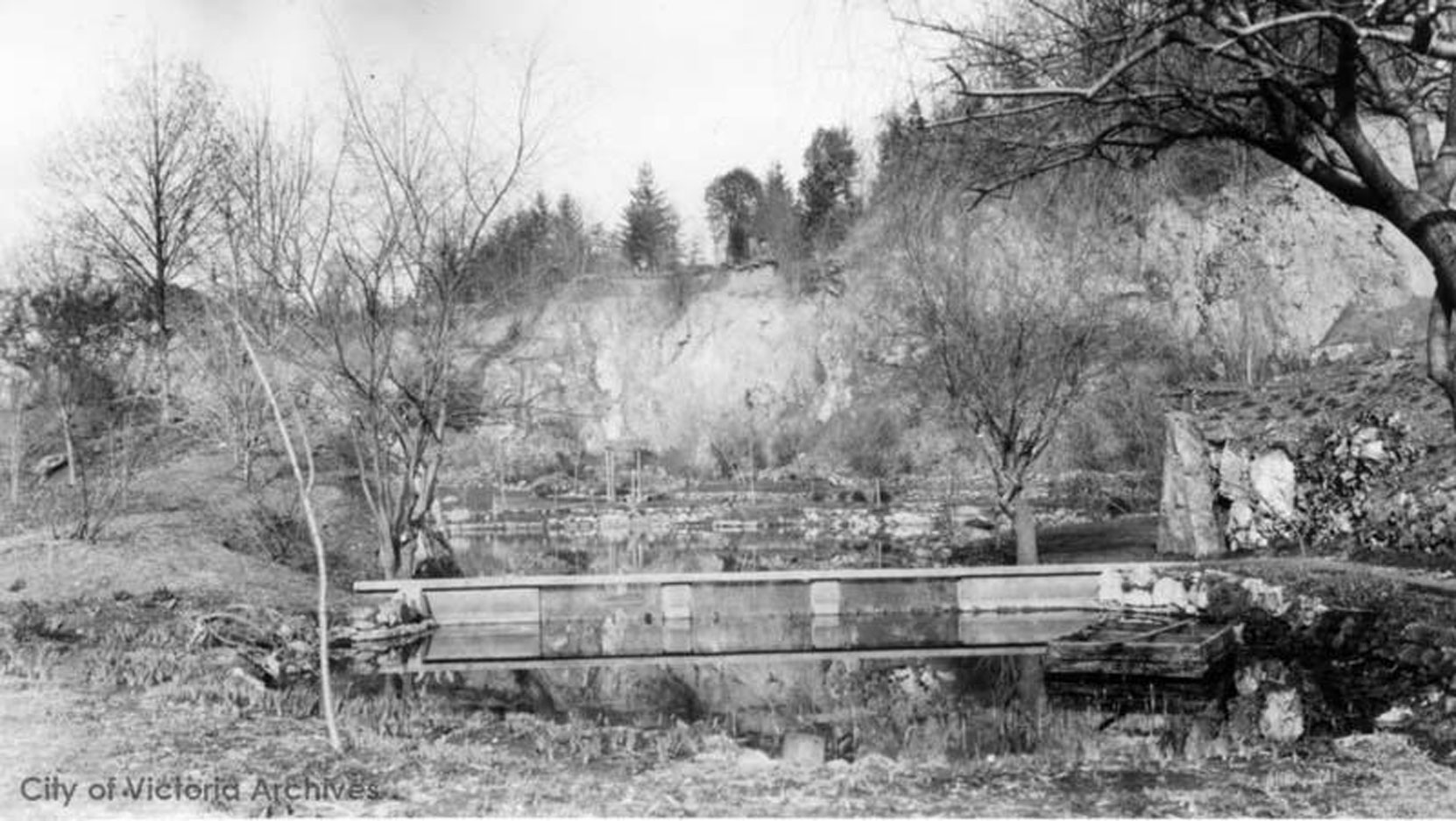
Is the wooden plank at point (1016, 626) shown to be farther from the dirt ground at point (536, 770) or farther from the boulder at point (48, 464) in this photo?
the boulder at point (48, 464)

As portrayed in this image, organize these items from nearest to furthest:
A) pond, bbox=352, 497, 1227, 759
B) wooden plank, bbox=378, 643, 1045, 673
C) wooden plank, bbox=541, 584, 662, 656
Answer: pond, bbox=352, 497, 1227, 759, wooden plank, bbox=378, 643, 1045, 673, wooden plank, bbox=541, 584, 662, 656

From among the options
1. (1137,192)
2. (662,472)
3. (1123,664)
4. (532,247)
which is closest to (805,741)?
(1123,664)

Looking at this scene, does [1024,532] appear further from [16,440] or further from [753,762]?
[16,440]

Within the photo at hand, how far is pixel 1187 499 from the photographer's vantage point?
2253 centimetres

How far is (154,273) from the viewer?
90.1ft

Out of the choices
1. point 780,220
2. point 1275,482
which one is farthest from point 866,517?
point 780,220

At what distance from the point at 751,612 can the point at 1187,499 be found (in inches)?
353

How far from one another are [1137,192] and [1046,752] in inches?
185

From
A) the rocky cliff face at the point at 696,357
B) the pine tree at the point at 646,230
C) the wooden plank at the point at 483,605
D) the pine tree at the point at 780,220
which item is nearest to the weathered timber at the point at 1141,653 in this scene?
the wooden plank at the point at 483,605

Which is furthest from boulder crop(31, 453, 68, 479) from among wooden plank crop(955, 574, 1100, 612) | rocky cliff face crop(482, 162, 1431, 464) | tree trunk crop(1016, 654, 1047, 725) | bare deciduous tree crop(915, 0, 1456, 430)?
bare deciduous tree crop(915, 0, 1456, 430)

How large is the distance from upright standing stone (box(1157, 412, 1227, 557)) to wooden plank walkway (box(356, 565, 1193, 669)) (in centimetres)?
552

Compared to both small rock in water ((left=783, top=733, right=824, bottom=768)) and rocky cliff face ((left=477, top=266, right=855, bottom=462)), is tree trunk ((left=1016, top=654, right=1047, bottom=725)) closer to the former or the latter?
small rock in water ((left=783, top=733, right=824, bottom=768))

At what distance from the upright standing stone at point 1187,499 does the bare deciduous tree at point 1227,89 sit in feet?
54.9

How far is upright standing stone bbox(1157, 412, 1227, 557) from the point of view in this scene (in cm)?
2214
